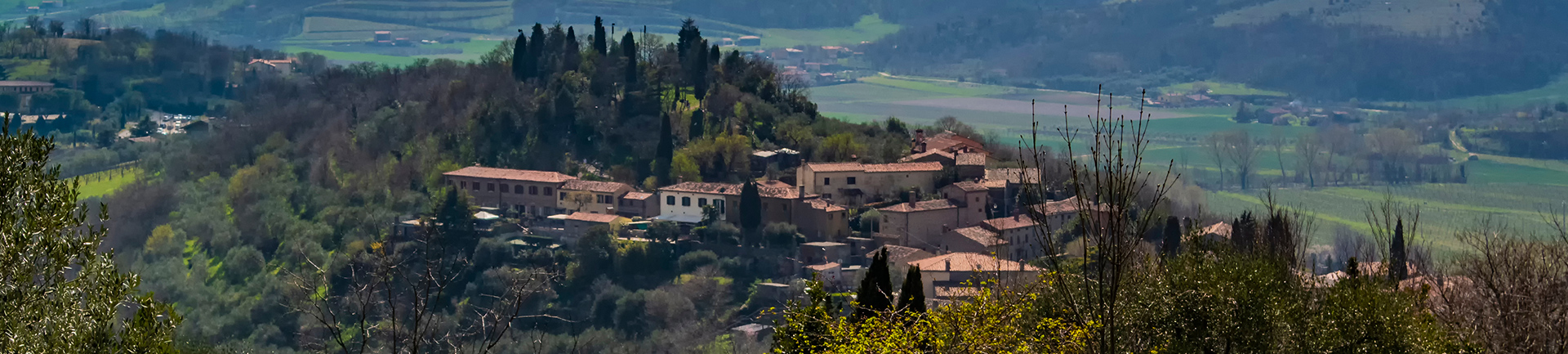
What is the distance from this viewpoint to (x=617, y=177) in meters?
53.3

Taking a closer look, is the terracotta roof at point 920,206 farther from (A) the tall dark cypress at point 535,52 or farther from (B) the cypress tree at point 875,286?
(B) the cypress tree at point 875,286

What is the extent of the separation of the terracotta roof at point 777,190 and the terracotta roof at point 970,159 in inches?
215

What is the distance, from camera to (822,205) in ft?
151

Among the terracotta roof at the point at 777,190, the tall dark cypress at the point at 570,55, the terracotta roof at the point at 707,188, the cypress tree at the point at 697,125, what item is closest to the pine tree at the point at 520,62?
the tall dark cypress at the point at 570,55

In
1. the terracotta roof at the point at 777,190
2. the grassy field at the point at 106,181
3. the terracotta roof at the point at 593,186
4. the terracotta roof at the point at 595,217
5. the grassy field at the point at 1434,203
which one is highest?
the terracotta roof at the point at 777,190

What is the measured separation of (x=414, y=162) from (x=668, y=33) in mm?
134085

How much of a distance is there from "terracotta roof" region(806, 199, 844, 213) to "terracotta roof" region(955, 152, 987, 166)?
210 inches

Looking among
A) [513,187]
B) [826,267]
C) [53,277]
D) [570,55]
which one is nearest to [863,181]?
[826,267]

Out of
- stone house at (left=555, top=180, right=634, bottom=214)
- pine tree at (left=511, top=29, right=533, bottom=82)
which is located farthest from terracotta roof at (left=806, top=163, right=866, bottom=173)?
pine tree at (left=511, top=29, right=533, bottom=82)

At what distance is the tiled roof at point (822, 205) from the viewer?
45.7 metres

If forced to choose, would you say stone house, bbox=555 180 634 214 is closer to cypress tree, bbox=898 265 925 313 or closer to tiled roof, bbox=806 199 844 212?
tiled roof, bbox=806 199 844 212

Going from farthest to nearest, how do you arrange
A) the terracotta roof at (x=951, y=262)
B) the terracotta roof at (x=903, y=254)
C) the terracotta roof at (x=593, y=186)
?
the terracotta roof at (x=593, y=186), the terracotta roof at (x=903, y=254), the terracotta roof at (x=951, y=262)

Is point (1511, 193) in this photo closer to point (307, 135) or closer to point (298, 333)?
point (307, 135)

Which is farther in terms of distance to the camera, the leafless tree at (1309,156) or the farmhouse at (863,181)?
the leafless tree at (1309,156)
